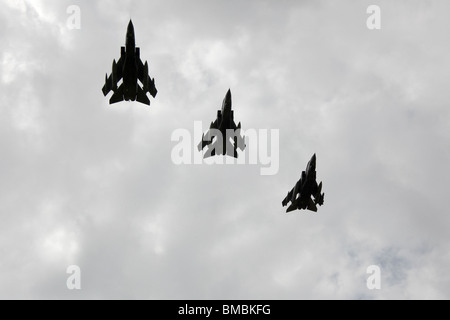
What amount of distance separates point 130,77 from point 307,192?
2300 centimetres

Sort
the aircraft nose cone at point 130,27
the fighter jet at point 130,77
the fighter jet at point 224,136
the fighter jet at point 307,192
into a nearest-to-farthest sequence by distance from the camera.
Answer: the aircraft nose cone at point 130,27 < the fighter jet at point 130,77 < the fighter jet at point 224,136 < the fighter jet at point 307,192

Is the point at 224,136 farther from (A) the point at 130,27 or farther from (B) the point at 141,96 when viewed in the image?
(A) the point at 130,27

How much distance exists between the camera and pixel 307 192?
48.8 metres

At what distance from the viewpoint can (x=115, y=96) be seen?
45625 millimetres

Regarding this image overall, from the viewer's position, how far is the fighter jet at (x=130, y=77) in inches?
1566

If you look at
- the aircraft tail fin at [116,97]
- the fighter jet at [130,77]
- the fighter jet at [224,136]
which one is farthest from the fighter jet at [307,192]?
the aircraft tail fin at [116,97]

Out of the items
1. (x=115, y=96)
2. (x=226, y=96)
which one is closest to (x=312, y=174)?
(x=226, y=96)

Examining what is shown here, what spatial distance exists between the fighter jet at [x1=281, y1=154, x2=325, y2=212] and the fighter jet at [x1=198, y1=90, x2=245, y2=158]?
25.3 ft

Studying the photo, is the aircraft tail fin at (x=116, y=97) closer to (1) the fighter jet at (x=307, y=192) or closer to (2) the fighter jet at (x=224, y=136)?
(2) the fighter jet at (x=224, y=136)

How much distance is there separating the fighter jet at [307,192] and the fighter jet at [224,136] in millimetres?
7720

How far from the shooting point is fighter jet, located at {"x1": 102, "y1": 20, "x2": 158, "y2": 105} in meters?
39.8

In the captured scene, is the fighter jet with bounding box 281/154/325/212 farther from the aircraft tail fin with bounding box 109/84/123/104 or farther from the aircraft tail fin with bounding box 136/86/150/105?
the aircraft tail fin with bounding box 109/84/123/104
